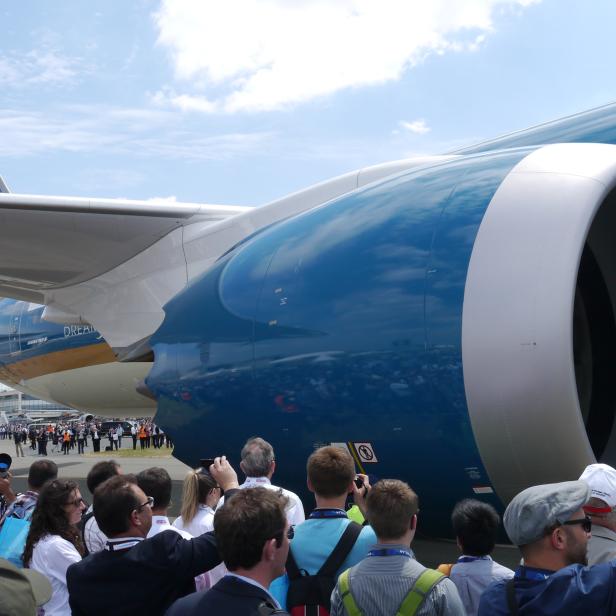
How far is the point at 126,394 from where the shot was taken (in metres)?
15.1

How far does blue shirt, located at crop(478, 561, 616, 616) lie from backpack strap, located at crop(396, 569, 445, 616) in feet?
0.62

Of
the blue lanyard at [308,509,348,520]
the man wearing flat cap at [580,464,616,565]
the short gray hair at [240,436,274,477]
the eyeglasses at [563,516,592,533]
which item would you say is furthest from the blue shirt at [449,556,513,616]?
the short gray hair at [240,436,274,477]

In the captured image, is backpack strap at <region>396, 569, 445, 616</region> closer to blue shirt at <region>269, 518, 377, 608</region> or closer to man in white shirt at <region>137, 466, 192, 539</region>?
blue shirt at <region>269, 518, 377, 608</region>

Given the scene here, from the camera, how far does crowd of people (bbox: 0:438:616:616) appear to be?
2.04 meters

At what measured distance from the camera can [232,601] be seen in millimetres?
2025

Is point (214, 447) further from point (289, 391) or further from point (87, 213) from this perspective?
point (87, 213)

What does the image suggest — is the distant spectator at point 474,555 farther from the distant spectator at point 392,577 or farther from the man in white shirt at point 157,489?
the man in white shirt at point 157,489

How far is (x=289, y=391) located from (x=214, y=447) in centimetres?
127

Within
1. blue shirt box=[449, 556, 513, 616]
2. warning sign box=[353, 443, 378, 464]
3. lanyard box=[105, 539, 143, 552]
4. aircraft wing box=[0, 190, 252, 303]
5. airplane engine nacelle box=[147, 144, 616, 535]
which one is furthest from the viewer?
aircraft wing box=[0, 190, 252, 303]

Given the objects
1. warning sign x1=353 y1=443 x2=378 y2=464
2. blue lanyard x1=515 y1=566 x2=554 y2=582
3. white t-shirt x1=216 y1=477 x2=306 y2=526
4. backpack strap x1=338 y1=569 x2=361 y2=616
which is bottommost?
warning sign x1=353 y1=443 x2=378 y2=464

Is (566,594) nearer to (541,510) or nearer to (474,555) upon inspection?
(541,510)

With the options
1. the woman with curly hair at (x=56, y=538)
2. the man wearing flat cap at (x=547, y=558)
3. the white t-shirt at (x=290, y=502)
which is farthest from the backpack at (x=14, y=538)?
the man wearing flat cap at (x=547, y=558)

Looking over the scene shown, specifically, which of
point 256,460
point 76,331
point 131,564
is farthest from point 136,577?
point 76,331

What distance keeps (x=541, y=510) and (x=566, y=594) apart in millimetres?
231
